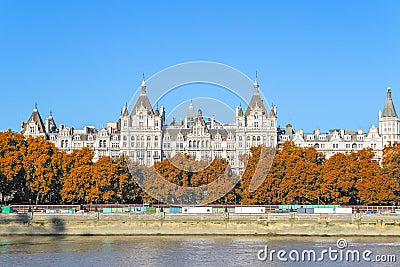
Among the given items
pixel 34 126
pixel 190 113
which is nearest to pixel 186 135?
pixel 190 113

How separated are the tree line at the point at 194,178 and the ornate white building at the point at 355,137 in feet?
124

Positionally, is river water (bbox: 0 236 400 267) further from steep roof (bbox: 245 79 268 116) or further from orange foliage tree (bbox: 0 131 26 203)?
steep roof (bbox: 245 79 268 116)

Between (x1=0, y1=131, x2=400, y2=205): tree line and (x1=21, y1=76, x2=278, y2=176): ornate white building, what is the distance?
30042 mm

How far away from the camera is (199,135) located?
120188 millimetres

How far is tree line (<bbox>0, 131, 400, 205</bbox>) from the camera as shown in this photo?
80.3 meters

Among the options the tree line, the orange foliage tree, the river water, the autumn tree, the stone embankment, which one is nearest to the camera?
the river water

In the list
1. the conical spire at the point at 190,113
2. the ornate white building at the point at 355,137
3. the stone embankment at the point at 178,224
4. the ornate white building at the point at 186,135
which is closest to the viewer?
the stone embankment at the point at 178,224

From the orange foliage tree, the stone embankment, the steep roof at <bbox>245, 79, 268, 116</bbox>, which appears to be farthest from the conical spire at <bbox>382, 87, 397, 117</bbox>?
the stone embankment

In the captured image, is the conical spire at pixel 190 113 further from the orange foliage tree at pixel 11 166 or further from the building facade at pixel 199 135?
the orange foliage tree at pixel 11 166

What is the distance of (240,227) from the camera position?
217 ft

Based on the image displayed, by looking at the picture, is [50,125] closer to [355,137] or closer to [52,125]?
[52,125]

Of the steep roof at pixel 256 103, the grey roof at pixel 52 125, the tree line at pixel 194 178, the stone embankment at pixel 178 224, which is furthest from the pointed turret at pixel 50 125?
the stone embankment at pixel 178 224

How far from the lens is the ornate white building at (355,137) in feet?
408

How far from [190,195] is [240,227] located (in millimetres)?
17985
